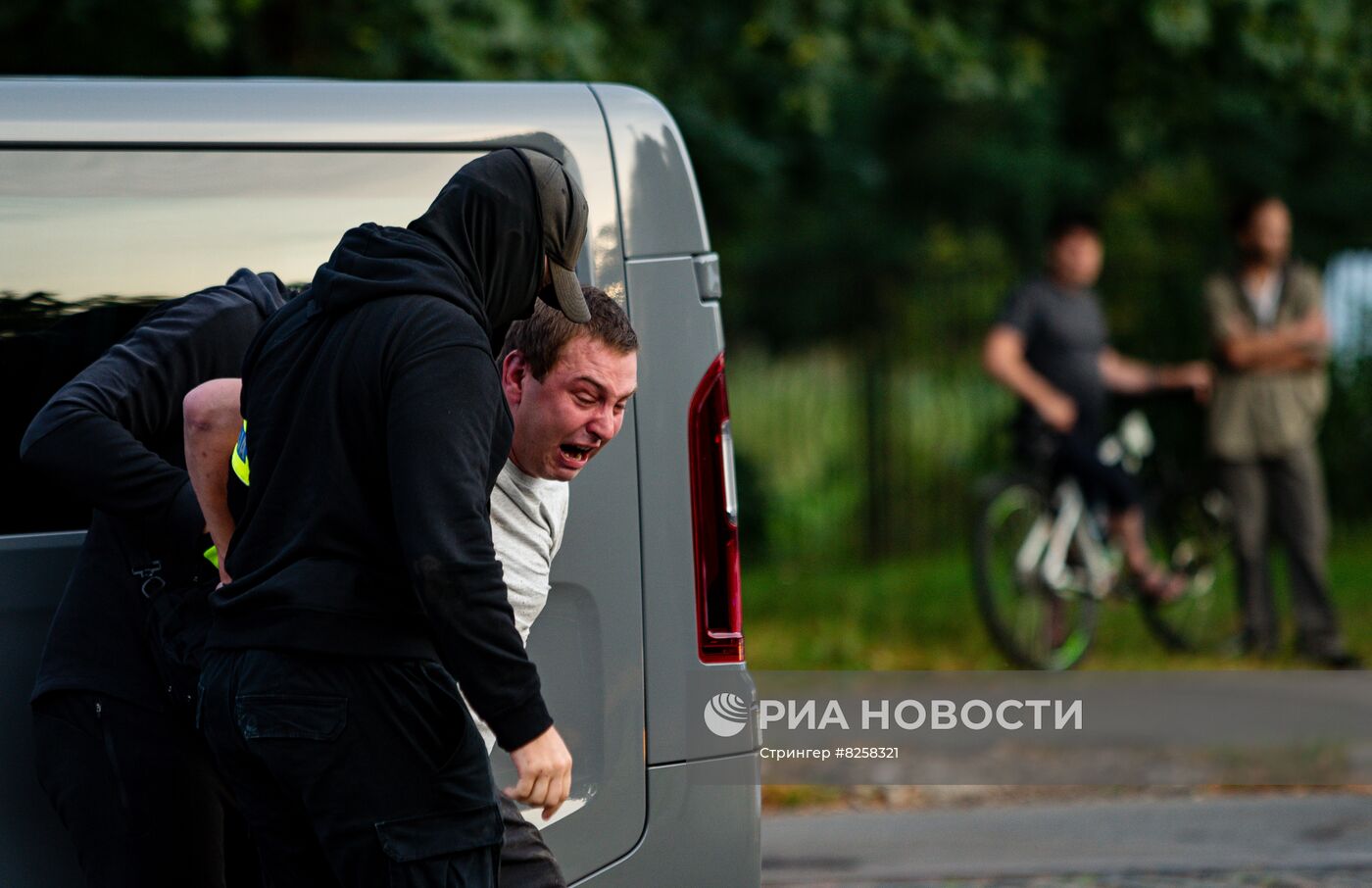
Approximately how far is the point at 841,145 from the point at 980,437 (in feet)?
13.2

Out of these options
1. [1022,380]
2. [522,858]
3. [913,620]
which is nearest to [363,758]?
[522,858]

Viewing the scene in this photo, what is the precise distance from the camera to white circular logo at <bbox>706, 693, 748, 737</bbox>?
3180 millimetres

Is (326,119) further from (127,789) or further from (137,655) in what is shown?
(127,789)

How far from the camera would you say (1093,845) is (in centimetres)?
538

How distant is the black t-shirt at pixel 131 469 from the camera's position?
2789 millimetres

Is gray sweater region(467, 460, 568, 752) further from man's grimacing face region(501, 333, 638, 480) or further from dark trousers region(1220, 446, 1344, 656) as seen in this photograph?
dark trousers region(1220, 446, 1344, 656)

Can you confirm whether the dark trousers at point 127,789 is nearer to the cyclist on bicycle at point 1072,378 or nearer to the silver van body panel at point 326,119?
the silver van body panel at point 326,119

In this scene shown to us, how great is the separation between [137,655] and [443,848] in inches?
33.2

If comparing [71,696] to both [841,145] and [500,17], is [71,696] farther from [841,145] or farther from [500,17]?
[841,145]

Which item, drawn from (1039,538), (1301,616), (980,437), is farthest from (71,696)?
(980,437)

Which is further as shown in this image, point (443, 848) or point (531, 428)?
point (531, 428)

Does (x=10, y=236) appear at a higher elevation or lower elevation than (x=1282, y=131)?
lower

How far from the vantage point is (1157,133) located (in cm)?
1004

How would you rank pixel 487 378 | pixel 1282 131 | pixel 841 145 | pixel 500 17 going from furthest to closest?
pixel 1282 131 < pixel 841 145 < pixel 500 17 < pixel 487 378
